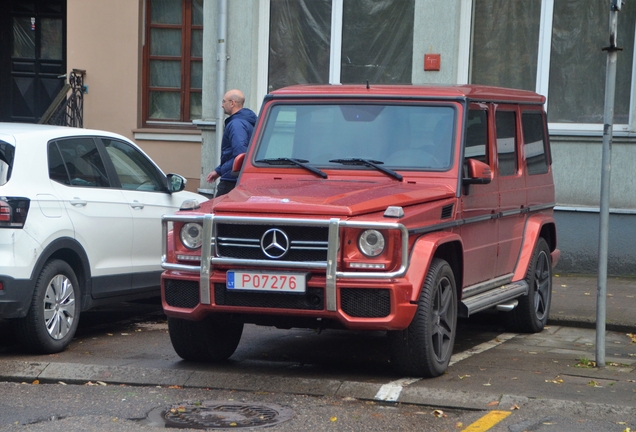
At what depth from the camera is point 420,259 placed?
6.53m

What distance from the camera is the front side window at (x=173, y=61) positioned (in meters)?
16.9

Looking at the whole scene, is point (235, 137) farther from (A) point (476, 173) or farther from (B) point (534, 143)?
(A) point (476, 173)

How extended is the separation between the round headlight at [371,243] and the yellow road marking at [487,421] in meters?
1.18

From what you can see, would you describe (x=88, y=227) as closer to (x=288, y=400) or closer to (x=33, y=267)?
(x=33, y=267)

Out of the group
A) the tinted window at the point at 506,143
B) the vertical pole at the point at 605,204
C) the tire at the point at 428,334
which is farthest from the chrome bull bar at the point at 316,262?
the tinted window at the point at 506,143

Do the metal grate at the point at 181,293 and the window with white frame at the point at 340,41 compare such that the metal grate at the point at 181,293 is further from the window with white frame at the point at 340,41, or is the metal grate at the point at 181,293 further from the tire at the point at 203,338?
the window with white frame at the point at 340,41

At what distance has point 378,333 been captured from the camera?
893cm

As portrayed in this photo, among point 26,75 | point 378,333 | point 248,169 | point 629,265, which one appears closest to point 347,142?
point 248,169

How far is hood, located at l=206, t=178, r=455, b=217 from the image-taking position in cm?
646

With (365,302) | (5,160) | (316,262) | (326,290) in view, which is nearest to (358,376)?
(365,302)

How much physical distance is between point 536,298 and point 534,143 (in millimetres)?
1388

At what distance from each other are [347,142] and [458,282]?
1.32m

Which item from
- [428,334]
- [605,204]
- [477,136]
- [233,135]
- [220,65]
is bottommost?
[428,334]

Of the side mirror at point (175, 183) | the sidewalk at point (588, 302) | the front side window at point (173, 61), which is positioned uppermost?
the front side window at point (173, 61)
